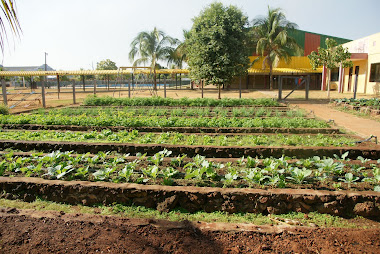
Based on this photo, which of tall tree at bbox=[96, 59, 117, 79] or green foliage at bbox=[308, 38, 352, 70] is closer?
green foliage at bbox=[308, 38, 352, 70]

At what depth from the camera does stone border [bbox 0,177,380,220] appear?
3447 millimetres

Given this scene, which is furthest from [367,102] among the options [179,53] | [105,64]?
[105,64]

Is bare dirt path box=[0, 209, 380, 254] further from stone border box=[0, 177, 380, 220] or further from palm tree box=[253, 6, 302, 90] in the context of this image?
palm tree box=[253, 6, 302, 90]

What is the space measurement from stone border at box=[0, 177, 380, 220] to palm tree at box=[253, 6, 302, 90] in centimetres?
2583

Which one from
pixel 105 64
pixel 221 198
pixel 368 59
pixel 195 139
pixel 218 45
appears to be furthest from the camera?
pixel 105 64

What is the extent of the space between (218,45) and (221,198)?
15140 millimetres

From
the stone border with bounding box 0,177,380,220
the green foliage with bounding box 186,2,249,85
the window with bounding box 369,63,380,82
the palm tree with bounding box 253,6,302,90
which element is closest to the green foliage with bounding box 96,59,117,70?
the palm tree with bounding box 253,6,302,90

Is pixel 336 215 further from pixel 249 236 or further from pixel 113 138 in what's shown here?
pixel 113 138

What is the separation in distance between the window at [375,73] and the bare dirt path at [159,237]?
23.9m

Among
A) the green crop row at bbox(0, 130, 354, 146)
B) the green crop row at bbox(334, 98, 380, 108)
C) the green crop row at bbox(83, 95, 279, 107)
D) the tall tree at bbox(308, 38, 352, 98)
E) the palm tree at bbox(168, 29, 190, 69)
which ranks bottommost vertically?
the green crop row at bbox(0, 130, 354, 146)

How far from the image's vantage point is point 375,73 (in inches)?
898

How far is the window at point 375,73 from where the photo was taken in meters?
22.4

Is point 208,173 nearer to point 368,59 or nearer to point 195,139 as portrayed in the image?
point 195,139

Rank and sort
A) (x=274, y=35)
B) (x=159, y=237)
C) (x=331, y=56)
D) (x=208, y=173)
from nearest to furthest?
(x=159, y=237) → (x=208, y=173) → (x=331, y=56) → (x=274, y=35)
